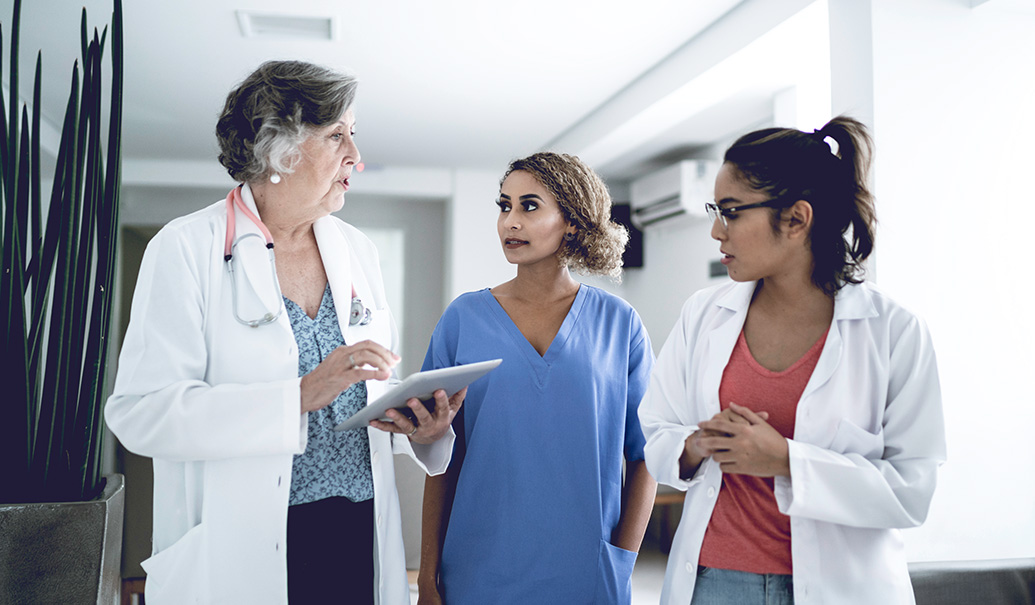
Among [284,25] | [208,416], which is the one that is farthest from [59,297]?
[284,25]

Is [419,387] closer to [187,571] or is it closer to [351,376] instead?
[351,376]

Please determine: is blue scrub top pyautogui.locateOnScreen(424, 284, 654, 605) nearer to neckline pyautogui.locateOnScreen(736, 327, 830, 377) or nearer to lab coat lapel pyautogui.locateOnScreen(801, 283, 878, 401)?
neckline pyautogui.locateOnScreen(736, 327, 830, 377)

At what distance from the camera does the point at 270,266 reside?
1.35 m

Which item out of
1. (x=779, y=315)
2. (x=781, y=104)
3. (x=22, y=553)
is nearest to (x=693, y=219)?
(x=781, y=104)

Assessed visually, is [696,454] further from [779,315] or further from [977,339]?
[977,339]

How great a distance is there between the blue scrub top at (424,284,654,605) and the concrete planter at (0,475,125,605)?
26.9 inches

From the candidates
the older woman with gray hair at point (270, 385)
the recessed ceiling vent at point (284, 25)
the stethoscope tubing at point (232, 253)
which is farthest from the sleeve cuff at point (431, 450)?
the recessed ceiling vent at point (284, 25)

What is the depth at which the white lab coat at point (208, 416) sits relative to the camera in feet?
3.95

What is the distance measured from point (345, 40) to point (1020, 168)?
2843 mm

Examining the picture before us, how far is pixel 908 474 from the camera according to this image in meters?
1.13

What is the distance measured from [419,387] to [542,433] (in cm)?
41

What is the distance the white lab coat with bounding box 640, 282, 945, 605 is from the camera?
1.11 meters

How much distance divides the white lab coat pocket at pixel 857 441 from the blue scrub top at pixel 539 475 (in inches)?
20.9

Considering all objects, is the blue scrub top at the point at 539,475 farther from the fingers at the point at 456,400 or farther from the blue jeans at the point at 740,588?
the blue jeans at the point at 740,588
